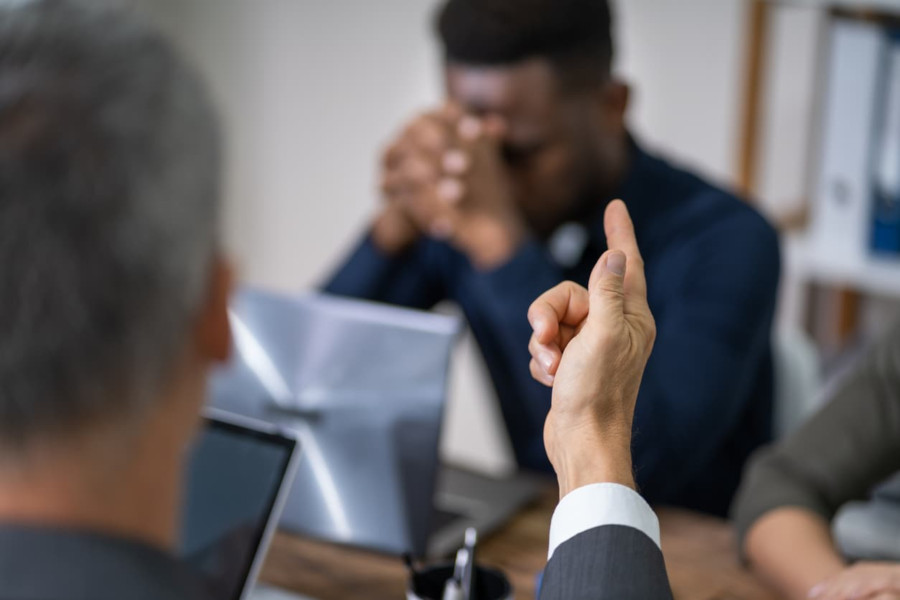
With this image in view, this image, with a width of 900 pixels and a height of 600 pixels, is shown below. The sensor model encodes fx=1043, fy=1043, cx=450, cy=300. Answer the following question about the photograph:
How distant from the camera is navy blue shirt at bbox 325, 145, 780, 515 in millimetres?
1062

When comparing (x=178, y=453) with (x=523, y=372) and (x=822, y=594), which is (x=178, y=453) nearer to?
(x=523, y=372)

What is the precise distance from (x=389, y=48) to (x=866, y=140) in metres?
1.36

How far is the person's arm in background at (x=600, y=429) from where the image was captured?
636 mm

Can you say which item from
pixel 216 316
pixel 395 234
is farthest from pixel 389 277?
pixel 216 316

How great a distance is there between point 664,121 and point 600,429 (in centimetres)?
176

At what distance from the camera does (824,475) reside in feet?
3.78

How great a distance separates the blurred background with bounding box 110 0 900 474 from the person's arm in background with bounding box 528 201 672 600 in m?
0.26

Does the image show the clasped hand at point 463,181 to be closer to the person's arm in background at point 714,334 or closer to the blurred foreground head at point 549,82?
the blurred foreground head at point 549,82

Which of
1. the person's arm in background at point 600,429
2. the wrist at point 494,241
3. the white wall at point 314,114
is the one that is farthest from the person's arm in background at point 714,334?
the white wall at point 314,114

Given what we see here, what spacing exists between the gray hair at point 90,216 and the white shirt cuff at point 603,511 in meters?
0.28

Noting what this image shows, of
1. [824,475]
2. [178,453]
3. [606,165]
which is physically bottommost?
[824,475]

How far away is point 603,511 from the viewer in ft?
2.10

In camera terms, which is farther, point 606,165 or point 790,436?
point 606,165

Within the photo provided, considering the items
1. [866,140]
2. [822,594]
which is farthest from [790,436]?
[866,140]
